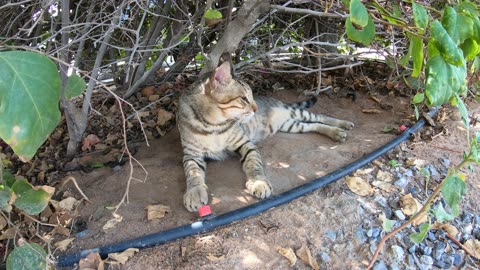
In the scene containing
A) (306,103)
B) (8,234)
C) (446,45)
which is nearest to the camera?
(446,45)

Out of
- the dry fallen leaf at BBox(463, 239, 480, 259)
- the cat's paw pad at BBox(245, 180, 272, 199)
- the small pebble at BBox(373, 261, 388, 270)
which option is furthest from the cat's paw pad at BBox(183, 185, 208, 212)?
the dry fallen leaf at BBox(463, 239, 480, 259)

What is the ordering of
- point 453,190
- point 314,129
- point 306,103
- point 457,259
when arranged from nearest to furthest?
1. point 453,190
2. point 457,259
3. point 314,129
4. point 306,103

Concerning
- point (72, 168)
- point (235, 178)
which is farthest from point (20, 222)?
point (235, 178)

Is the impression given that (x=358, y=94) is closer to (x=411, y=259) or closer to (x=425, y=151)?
(x=425, y=151)

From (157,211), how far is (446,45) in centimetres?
173

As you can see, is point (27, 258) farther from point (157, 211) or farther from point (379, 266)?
point (379, 266)

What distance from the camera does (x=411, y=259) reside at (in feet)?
7.24

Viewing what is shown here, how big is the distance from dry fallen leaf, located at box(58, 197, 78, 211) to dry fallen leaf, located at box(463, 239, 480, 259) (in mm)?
2338

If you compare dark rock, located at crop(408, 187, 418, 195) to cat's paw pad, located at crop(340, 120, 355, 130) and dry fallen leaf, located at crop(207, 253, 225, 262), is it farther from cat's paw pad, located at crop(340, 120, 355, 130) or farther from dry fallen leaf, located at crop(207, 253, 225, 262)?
dry fallen leaf, located at crop(207, 253, 225, 262)

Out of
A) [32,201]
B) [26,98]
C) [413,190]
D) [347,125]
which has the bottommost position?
[347,125]

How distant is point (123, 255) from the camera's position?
2.08 metres

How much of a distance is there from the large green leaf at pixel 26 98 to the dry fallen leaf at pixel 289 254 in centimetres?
130

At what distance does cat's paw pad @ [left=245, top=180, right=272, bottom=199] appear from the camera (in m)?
2.45

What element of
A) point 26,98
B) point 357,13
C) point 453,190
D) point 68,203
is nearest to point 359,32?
point 357,13
